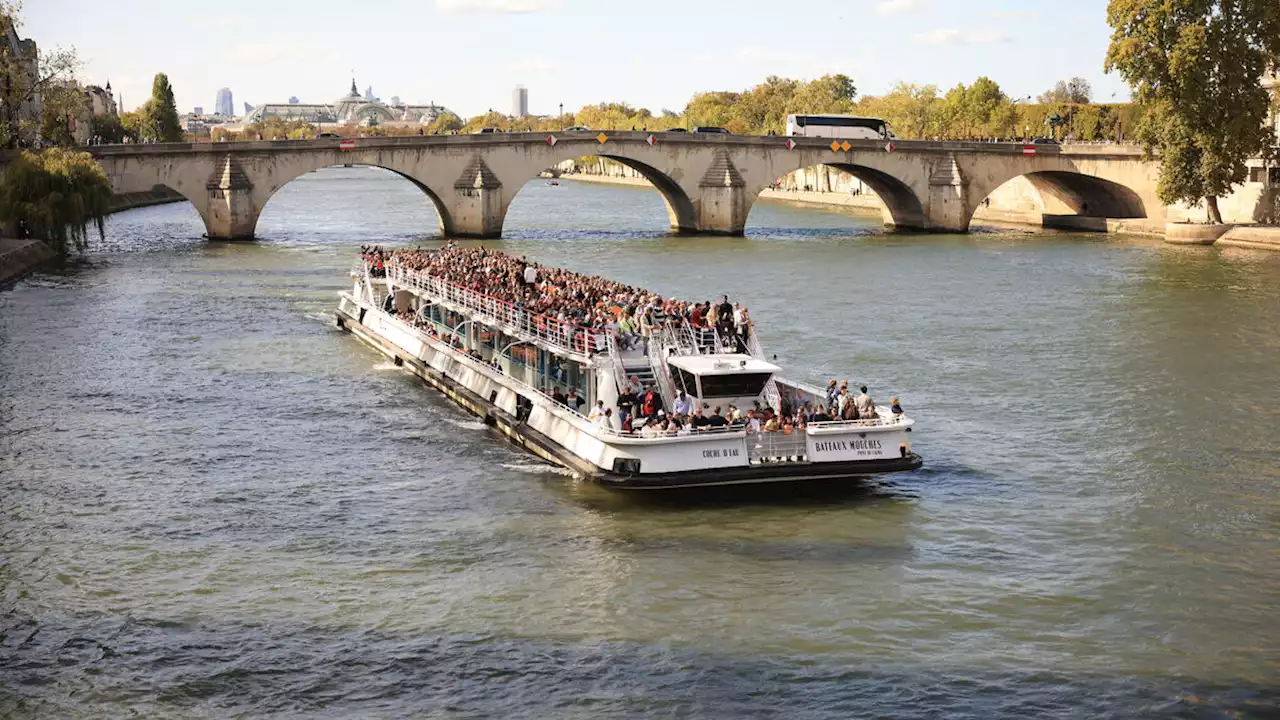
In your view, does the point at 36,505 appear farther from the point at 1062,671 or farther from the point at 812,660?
the point at 1062,671

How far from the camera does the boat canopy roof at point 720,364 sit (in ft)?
97.9

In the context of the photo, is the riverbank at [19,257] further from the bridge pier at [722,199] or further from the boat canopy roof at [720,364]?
the boat canopy roof at [720,364]

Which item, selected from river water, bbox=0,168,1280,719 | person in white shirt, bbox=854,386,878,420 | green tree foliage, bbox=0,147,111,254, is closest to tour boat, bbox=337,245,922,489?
person in white shirt, bbox=854,386,878,420

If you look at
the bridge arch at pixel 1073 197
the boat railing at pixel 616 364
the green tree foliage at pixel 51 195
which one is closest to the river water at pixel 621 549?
the boat railing at pixel 616 364

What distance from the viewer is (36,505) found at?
30.1 meters

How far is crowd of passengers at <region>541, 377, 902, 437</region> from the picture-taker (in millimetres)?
29109

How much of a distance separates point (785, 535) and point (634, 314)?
25.2ft

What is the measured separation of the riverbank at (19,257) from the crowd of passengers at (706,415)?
127 ft

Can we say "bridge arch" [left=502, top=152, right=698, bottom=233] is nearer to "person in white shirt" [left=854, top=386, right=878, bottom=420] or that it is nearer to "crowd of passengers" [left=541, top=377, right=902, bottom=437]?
"crowd of passengers" [left=541, top=377, right=902, bottom=437]

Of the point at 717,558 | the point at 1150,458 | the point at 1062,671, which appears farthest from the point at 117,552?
the point at 1150,458

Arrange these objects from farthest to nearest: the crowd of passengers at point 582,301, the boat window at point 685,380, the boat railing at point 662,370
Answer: the crowd of passengers at point 582,301
the boat railing at point 662,370
the boat window at point 685,380

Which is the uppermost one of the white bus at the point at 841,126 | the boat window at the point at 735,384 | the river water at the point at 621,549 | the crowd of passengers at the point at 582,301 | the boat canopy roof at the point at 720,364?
the white bus at the point at 841,126

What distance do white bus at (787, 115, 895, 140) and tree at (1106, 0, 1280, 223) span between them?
62.3 ft

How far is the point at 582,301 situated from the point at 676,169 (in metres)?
53.9
